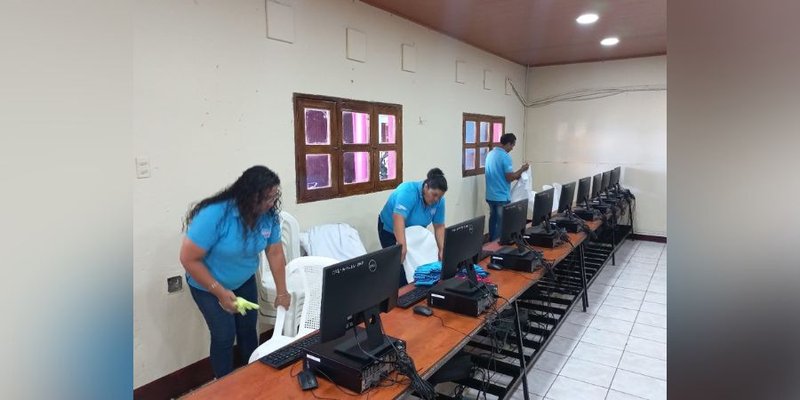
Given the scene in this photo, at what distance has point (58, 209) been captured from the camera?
368 mm

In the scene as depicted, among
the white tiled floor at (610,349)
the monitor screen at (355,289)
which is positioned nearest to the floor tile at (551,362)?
the white tiled floor at (610,349)

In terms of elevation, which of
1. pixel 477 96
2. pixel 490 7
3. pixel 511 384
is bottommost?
pixel 511 384

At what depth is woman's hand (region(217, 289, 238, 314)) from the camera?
7.15ft

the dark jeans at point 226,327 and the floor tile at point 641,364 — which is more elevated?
the dark jeans at point 226,327

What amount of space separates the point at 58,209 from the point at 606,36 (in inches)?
229

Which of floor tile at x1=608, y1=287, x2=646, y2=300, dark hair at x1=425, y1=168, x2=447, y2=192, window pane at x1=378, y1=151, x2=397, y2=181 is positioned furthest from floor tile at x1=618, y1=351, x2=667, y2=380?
window pane at x1=378, y1=151, x2=397, y2=181

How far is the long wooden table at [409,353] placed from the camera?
1.51 meters

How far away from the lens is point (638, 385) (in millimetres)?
2826

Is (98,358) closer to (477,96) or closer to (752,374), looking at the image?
(752,374)

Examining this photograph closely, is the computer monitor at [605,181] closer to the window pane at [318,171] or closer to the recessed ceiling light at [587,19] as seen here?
the recessed ceiling light at [587,19]

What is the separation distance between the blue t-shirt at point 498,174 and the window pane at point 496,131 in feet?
3.01

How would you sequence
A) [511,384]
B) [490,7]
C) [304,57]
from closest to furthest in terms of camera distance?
[511,384], [304,57], [490,7]

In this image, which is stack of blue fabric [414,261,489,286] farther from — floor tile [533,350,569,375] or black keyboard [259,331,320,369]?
floor tile [533,350,569,375]

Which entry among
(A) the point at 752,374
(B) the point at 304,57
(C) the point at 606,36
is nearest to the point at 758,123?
(A) the point at 752,374
